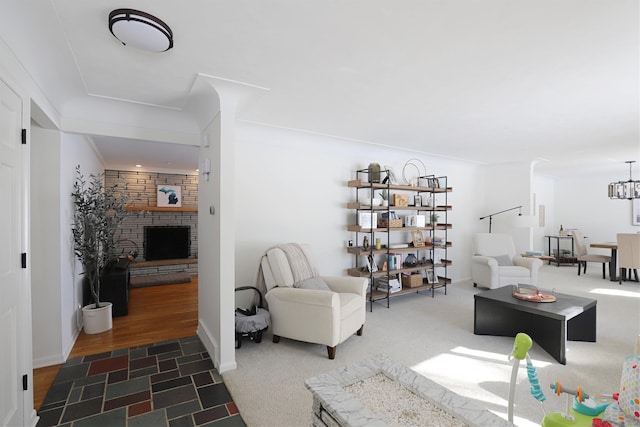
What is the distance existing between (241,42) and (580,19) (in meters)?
1.82

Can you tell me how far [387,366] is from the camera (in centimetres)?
147

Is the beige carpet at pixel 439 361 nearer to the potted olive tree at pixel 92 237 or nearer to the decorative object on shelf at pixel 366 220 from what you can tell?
the decorative object on shelf at pixel 366 220

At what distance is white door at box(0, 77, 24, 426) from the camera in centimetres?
161

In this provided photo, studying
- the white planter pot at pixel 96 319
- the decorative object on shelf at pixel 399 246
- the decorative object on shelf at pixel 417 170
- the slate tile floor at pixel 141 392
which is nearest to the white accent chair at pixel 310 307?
the slate tile floor at pixel 141 392

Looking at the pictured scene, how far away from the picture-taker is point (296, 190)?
406 cm

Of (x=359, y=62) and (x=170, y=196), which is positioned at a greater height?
(x=359, y=62)

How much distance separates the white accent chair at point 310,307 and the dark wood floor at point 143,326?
1.10 m

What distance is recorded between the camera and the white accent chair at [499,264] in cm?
496

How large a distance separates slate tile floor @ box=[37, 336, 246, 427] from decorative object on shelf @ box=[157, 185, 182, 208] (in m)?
4.00

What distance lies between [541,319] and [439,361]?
3.92 ft

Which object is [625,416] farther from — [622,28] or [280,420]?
[622,28]

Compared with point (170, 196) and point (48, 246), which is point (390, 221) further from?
point (170, 196)

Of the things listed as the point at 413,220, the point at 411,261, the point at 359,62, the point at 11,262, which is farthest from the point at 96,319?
the point at 413,220

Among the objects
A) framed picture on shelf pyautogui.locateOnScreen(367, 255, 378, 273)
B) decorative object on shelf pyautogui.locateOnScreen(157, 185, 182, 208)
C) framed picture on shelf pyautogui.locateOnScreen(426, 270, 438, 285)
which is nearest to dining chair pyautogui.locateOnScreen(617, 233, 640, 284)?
framed picture on shelf pyautogui.locateOnScreen(426, 270, 438, 285)
